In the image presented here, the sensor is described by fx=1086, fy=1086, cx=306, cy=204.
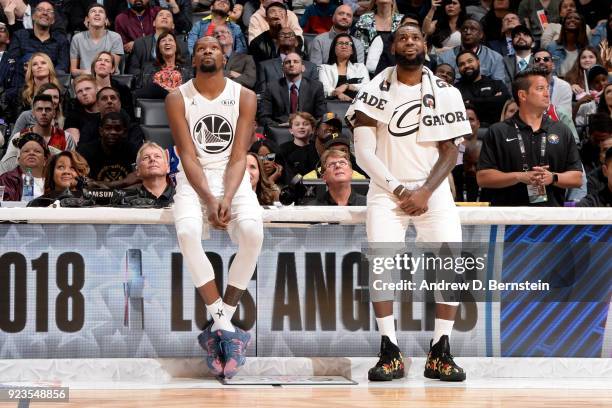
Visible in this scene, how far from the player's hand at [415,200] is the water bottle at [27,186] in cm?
377

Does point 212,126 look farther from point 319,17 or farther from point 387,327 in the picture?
point 319,17

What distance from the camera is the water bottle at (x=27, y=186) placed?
8969 millimetres

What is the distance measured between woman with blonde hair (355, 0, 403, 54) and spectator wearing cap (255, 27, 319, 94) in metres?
1.24

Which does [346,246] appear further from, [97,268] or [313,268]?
[97,268]

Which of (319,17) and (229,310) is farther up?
(319,17)

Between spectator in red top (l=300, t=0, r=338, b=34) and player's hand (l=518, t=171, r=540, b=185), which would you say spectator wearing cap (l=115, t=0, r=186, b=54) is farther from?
player's hand (l=518, t=171, r=540, b=185)

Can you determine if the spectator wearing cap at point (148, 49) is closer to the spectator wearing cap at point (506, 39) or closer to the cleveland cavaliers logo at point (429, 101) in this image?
the spectator wearing cap at point (506, 39)

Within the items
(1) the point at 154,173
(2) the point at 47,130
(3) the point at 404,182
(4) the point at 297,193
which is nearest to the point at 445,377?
(3) the point at 404,182

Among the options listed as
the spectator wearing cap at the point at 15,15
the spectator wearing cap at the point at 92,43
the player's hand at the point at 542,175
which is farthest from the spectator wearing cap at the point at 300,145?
the spectator wearing cap at the point at 15,15

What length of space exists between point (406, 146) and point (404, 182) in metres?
0.22

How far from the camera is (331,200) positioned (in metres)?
7.72

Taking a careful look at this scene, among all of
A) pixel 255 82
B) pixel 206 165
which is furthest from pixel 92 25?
pixel 206 165

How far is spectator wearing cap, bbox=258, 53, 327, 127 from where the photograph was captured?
37.5 ft

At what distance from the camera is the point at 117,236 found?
21.4 feet
